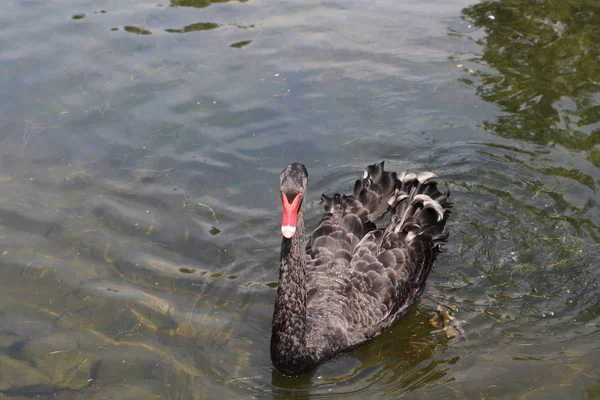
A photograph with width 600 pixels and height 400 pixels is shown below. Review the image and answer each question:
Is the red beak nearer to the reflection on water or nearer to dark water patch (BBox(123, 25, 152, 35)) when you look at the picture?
the reflection on water

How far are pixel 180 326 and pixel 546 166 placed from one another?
14.3ft

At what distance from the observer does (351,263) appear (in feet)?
20.7

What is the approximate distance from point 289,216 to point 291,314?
0.87 meters

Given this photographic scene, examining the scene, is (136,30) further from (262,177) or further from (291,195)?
(291,195)

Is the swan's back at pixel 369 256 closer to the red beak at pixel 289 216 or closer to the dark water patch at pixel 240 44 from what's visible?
the red beak at pixel 289 216

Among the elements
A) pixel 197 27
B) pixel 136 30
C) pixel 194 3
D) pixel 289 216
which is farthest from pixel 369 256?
pixel 194 3

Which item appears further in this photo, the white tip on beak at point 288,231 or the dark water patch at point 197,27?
the dark water patch at point 197,27

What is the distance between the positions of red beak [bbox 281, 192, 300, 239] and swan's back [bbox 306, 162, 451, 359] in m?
1.10

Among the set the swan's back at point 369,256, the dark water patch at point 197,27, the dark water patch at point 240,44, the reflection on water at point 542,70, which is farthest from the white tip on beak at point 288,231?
the dark water patch at point 197,27

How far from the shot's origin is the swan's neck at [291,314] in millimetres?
→ 5422

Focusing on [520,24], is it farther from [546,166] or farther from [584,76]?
[546,166]

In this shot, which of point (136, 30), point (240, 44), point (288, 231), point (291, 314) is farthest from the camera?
point (136, 30)

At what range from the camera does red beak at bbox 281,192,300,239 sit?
4918mm

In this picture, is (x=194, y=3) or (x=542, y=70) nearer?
(x=542, y=70)
